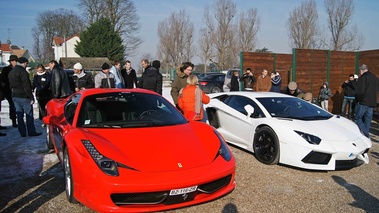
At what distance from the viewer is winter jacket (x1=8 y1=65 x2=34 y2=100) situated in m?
7.05

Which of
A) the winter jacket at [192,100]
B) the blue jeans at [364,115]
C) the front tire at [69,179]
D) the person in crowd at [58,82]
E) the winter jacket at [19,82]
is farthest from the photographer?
the blue jeans at [364,115]

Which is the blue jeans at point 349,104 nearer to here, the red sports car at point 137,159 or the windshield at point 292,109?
the windshield at point 292,109

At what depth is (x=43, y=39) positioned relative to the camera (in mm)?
72000

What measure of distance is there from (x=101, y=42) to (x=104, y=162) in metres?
39.8

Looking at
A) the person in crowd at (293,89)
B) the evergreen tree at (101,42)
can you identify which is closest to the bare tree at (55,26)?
the evergreen tree at (101,42)

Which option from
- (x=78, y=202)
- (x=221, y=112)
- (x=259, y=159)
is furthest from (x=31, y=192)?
(x=221, y=112)

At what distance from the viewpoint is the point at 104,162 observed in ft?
10.6

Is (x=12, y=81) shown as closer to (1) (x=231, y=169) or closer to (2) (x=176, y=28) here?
(1) (x=231, y=169)

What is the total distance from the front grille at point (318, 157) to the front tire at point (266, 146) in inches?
20.9

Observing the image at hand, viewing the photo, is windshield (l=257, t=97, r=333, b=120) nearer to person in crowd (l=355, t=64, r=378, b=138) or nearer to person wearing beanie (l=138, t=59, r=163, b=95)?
person in crowd (l=355, t=64, r=378, b=138)

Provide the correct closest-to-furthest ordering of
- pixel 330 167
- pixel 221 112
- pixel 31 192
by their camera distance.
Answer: pixel 31 192 → pixel 330 167 → pixel 221 112

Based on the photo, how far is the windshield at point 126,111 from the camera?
4.12 metres

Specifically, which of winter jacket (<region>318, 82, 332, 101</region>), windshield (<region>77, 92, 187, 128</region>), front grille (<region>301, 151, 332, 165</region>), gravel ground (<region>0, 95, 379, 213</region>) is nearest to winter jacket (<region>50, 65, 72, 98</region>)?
gravel ground (<region>0, 95, 379, 213</region>)

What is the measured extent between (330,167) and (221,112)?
2581 mm
